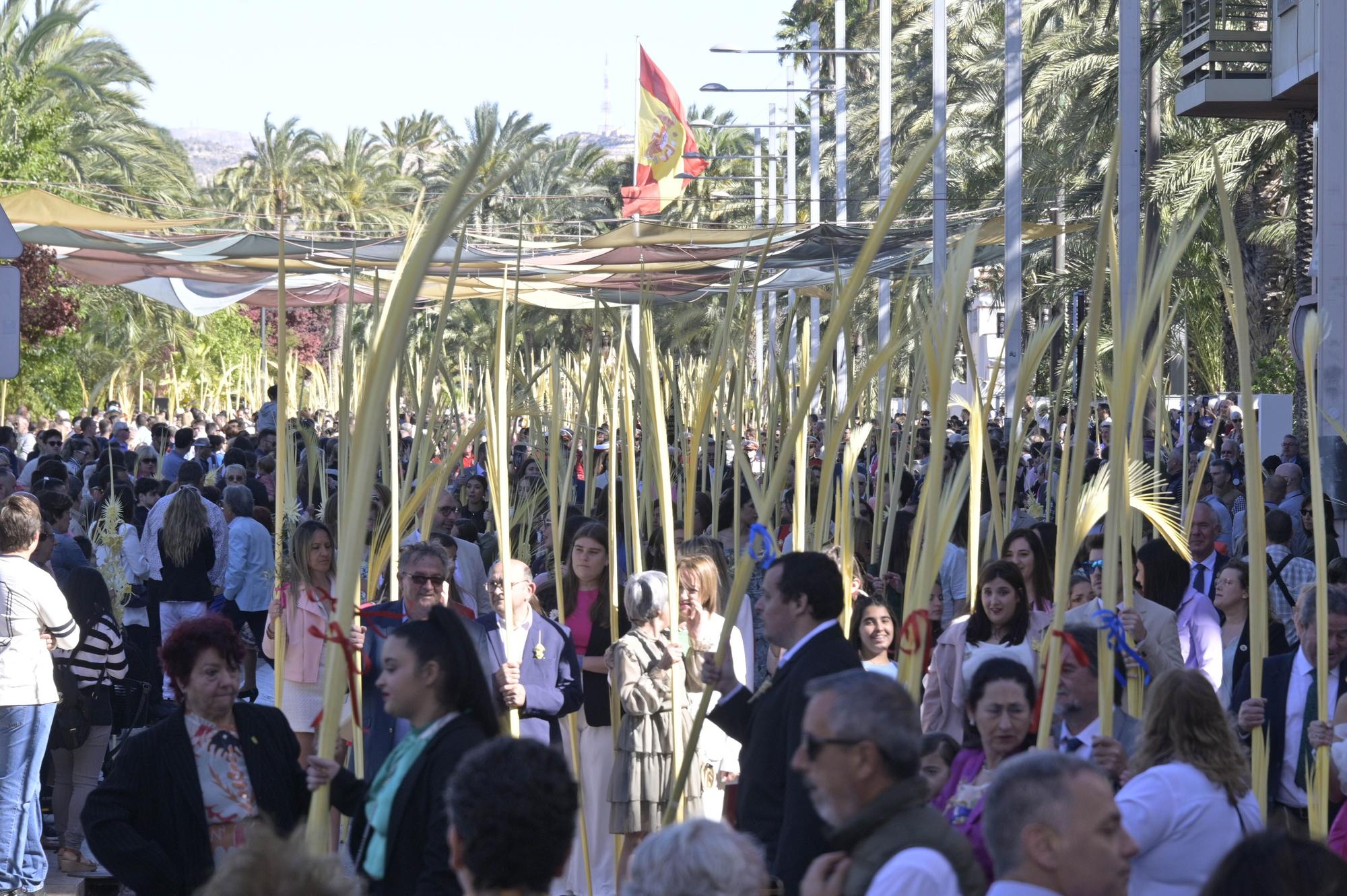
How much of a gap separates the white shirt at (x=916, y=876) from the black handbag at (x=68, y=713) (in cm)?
530

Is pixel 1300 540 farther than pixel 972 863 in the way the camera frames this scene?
Yes

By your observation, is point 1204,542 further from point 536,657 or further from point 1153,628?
point 536,657

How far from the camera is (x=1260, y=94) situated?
18.8 m

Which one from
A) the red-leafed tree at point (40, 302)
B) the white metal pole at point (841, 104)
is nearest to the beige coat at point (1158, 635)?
the red-leafed tree at point (40, 302)

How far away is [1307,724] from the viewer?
17.1ft

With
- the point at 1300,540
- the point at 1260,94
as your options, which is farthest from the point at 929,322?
the point at 1260,94

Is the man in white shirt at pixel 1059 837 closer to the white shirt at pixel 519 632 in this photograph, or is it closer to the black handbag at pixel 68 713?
the white shirt at pixel 519 632

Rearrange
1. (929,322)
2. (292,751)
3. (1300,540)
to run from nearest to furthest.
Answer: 1. (292,751)
2. (929,322)
3. (1300,540)

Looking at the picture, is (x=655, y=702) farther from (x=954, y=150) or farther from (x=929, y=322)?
(x=954, y=150)

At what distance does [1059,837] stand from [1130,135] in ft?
33.6

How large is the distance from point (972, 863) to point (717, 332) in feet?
13.9

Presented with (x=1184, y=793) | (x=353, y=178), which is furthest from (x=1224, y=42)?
(x=353, y=178)

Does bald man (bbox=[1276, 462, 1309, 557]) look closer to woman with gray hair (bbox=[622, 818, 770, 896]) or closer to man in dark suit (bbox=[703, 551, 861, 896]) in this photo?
man in dark suit (bbox=[703, 551, 861, 896])

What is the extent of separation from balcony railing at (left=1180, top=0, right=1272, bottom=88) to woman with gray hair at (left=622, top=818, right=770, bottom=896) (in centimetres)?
1774
